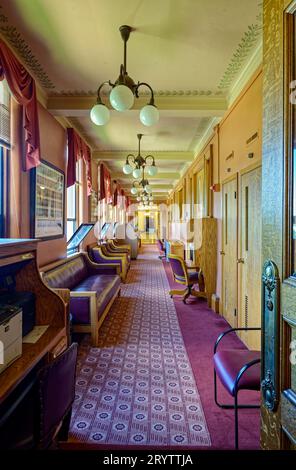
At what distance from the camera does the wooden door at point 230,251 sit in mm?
3668

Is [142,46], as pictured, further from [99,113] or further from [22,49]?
[22,49]

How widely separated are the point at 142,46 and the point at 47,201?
2.28 metres

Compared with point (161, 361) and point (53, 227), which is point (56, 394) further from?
point (53, 227)

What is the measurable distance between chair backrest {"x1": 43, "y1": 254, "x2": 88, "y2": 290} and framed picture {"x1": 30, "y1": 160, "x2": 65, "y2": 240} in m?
0.48

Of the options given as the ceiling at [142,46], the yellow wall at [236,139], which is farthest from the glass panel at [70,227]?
the yellow wall at [236,139]

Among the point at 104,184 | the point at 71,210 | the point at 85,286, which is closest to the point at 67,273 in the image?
the point at 85,286

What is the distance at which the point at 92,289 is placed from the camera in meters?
4.08

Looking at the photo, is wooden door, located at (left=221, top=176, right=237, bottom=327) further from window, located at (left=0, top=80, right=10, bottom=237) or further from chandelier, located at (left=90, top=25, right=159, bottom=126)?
window, located at (left=0, top=80, right=10, bottom=237)

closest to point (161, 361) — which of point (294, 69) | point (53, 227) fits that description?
point (53, 227)

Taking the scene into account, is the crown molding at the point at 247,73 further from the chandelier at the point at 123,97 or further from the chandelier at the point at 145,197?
the chandelier at the point at 145,197

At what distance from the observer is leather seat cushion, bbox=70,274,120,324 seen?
10.6 ft

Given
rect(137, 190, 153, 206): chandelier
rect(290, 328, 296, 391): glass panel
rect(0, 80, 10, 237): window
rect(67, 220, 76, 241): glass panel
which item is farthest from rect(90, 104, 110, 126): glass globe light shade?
rect(137, 190, 153, 206): chandelier

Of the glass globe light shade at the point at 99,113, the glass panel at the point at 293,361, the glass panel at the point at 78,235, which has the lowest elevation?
the glass panel at the point at 293,361

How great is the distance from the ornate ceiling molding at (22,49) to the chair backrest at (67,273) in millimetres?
2422
